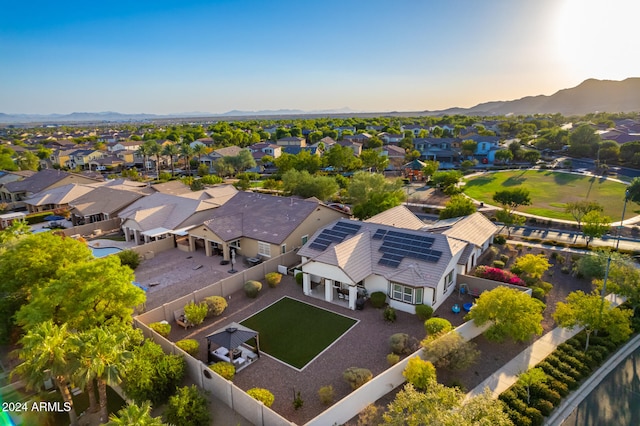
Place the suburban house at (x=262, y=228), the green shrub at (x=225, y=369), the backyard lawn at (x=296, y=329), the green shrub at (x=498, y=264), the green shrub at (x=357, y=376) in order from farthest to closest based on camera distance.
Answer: the suburban house at (x=262, y=228) → the green shrub at (x=498, y=264) → the backyard lawn at (x=296, y=329) → the green shrub at (x=225, y=369) → the green shrub at (x=357, y=376)

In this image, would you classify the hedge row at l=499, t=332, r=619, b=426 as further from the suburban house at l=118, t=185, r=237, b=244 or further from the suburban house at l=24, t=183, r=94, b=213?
the suburban house at l=24, t=183, r=94, b=213

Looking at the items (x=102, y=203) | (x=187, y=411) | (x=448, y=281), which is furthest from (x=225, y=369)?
(x=102, y=203)

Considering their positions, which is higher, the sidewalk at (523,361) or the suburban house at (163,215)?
the suburban house at (163,215)

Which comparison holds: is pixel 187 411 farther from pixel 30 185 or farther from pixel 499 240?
pixel 30 185

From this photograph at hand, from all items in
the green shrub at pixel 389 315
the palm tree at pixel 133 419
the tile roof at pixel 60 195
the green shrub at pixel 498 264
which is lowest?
the green shrub at pixel 498 264

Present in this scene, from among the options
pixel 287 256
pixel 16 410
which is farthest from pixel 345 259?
pixel 16 410

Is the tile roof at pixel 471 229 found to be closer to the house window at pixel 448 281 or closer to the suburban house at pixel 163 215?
the house window at pixel 448 281

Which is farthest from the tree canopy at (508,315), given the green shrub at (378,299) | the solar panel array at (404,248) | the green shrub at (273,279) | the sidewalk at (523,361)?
the green shrub at (273,279)
